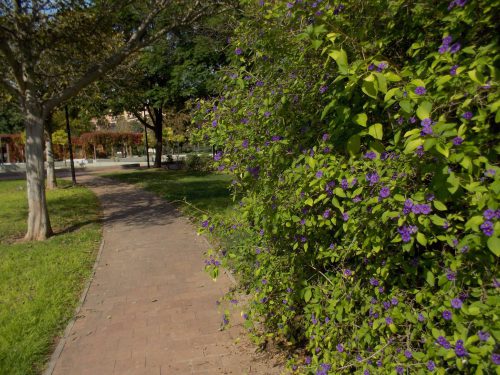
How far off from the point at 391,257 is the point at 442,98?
86 centimetres

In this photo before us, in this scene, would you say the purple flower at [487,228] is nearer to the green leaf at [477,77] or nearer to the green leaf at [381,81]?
the green leaf at [477,77]

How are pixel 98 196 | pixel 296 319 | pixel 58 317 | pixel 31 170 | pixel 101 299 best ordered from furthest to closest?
pixel 98 196 → pixel 31 170 → pixel 101 299 → pixel 58 317 → pixel 296 319

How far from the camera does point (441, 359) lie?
195cm

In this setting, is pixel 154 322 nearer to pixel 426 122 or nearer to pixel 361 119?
pixel 361 119

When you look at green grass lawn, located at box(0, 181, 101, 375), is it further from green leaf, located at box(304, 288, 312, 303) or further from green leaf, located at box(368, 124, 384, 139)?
green leaf, located at box(368, 124, 384, 139)

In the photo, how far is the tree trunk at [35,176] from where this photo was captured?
866cm

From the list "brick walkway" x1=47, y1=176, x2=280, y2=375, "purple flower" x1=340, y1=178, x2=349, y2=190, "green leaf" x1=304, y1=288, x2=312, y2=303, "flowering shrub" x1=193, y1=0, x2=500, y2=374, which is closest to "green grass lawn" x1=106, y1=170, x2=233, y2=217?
"brick walkway" x1=47, y1=176, x2=280, y2=375

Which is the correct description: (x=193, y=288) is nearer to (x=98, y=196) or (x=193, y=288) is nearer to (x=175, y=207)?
(x=175, y=207)

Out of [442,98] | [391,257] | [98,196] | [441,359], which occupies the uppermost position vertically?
[442,98]

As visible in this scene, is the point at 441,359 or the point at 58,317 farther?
the point at 58,317

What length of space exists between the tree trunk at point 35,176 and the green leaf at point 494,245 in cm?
885

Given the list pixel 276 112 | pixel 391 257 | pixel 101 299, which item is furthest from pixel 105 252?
pixel 391 257

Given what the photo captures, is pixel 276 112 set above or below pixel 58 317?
above

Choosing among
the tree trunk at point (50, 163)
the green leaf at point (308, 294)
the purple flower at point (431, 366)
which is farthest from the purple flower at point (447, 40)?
the tree trunk at point (50, 163)
